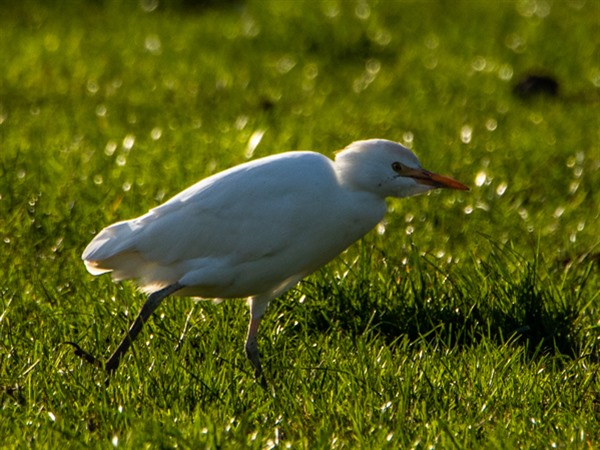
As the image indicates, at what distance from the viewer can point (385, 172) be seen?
405 centimetres

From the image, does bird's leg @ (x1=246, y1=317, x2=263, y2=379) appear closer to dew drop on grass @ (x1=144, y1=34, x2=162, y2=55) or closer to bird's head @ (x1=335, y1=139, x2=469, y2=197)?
bird's head @ (x1=335, y1=139, x2=469, y2=197)

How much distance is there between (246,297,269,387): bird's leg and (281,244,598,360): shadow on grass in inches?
12.6

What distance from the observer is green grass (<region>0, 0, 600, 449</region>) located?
3.65 m

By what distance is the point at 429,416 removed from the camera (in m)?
3.67

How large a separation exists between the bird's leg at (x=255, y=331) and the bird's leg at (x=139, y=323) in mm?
334

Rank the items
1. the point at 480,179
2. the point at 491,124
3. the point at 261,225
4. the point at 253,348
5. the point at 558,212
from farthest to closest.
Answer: the point at 491,124, the point at 480,179, the point at 558,212, the point at 253,348, the point at 261,225

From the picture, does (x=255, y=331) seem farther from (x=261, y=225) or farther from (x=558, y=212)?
(x=558, y=212)

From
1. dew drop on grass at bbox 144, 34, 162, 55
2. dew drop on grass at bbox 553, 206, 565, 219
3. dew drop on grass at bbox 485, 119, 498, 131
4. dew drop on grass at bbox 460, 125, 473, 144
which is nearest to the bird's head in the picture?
dew drop on grass at bbox 553, 206, 565, 219

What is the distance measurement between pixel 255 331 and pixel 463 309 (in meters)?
0.84

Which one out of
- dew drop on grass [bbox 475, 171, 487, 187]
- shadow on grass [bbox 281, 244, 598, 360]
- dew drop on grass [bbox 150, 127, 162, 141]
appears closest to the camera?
shadow on grass [bbox 281, 244, 598, 360]

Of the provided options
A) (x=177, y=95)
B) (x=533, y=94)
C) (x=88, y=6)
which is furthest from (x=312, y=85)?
(x=88, y=6)

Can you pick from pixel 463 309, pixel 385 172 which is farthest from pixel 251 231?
pixel 463 309

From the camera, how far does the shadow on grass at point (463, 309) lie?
4.46 m

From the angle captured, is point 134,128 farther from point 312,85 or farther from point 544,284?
point 544,284
